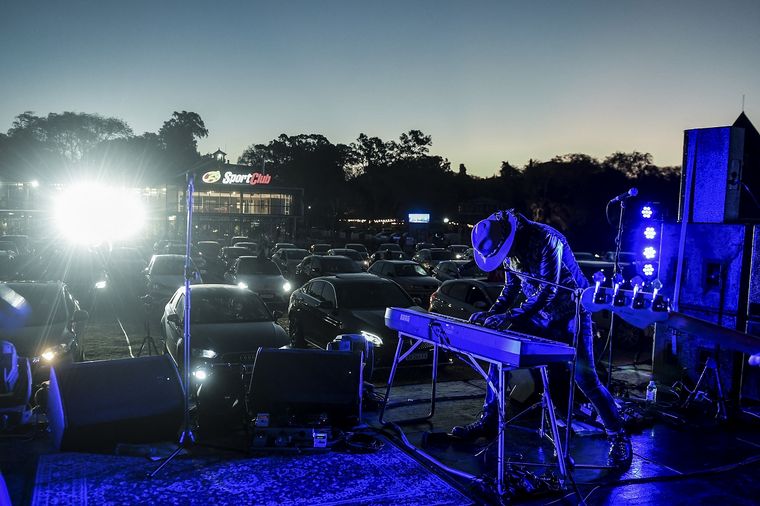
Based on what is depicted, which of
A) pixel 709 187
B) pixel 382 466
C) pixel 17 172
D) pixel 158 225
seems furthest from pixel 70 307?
pixel 17 172

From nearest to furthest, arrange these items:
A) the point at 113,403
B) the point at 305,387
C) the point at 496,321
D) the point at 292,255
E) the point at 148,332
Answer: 1. the point at 113,403
2. the point at 496,321
3. the point at 305,387
4. the point at 148,332
5. the point at 292,255

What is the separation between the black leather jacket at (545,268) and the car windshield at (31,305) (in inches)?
255

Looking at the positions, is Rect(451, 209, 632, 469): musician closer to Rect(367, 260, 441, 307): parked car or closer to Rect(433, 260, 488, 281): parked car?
Rect(367, 260, 441, 307): parked car

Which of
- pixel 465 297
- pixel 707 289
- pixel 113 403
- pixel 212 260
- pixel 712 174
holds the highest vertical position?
pixel 712 174

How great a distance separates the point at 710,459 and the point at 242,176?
54.1 metres

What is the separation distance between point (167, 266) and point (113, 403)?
1250 centimetres

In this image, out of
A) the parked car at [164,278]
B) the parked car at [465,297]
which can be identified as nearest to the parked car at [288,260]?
the parked car at [164,278]

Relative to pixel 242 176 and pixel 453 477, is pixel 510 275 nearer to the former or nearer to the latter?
pixel 453 477

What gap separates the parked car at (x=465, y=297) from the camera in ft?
38.3

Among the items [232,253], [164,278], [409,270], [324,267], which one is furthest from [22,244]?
[409,270]

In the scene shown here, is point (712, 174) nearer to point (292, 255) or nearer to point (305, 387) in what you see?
point (305, 387)

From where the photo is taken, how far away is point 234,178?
56.4 metres

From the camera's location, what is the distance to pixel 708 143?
859cm

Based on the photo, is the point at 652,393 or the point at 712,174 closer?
the point at 652,393
